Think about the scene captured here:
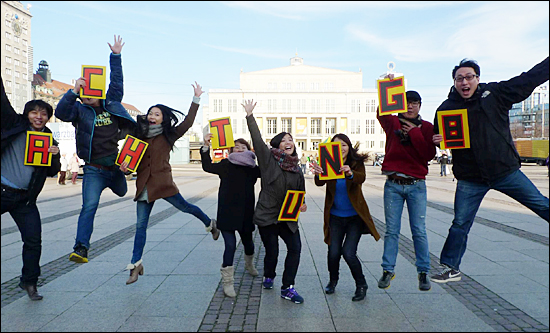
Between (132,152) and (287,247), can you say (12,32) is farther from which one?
(287,247)

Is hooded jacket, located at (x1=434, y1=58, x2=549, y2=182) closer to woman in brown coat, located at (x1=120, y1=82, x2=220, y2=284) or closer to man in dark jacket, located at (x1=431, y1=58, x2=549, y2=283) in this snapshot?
man in dark jacket, located at (x1=431, y1=58, x2=549, y2=283)

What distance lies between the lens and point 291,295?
13.8ft

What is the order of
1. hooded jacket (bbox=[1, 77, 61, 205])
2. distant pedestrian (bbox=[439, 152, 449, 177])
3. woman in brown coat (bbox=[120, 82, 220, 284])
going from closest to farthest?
hooded jacket (bbox=[1, 77, 61, 205]) < woman in brown coat (bbox=[120, 82, 220, 284]) < distant pedestrian (bbox=[439, 152, 449, 177])

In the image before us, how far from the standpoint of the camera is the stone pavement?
3.62 metres

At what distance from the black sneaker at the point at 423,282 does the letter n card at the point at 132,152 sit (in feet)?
10.9

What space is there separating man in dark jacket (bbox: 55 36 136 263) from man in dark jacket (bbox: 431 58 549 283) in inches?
139

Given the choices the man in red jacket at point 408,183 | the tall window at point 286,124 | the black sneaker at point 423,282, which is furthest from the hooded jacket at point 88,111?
the tall window at point 286,124

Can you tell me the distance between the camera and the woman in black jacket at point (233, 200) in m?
4.45

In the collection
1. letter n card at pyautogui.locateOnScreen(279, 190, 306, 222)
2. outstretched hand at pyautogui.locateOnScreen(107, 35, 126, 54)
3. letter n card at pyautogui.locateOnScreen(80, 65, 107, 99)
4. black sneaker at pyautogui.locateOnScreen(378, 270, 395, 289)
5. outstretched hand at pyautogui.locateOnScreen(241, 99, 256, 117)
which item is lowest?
black sneaker at pyautogui.locateOnScreen(378, 270, 395, 289)

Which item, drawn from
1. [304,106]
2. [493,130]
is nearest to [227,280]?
[493,130]

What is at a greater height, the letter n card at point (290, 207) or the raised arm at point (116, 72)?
the raised arm at point (116, 72)

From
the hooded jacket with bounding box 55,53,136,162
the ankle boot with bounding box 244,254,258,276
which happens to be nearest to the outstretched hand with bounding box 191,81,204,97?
the hooded jacket with bounding box 55,53,136,162

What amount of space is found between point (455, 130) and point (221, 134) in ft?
8.34

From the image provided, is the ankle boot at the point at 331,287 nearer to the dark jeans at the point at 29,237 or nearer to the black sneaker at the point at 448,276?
the black sneaker at the point at 448,276
